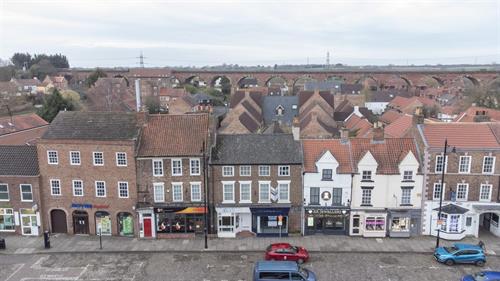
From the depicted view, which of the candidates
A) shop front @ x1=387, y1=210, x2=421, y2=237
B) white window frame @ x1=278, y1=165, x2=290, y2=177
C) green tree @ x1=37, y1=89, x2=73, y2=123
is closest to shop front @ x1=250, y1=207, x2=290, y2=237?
white window frame @ x1=278, y1=165, x2=290, y2=177

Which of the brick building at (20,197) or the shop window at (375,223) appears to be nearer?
the shop window at (375,223)

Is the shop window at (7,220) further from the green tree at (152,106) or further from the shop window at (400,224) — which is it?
the green tree at (152,106)

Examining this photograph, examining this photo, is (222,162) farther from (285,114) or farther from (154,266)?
(285,114)

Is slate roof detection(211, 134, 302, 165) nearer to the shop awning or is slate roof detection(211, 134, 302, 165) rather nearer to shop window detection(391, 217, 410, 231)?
shop window detection(391, 217, 410, 231)

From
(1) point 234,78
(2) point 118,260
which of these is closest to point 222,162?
(2) point 118,260

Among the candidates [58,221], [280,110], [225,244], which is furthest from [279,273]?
[280,110]

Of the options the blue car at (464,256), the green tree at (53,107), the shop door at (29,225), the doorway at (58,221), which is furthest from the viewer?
the green tree at (53,107)

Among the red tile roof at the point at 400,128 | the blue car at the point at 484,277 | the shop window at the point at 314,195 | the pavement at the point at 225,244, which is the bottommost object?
the pavement at the point at 225,244

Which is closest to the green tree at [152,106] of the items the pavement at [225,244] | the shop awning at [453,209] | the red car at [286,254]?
the pavement at [225,244]
